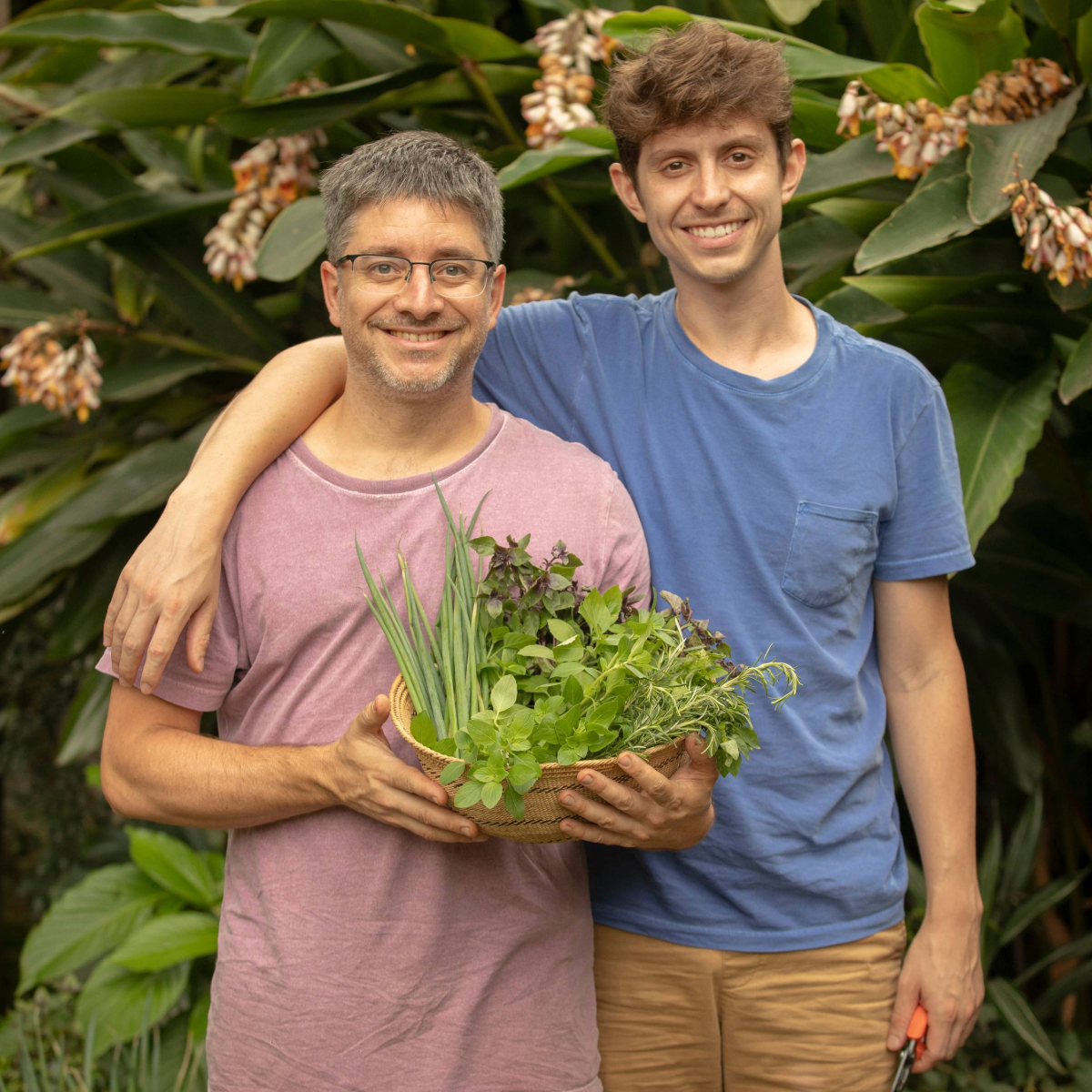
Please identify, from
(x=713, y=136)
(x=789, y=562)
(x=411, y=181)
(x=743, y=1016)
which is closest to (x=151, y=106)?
(x=411, y=181)

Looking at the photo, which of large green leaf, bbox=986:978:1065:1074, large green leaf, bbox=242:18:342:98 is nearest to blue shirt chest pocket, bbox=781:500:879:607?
large green leaf, bbox=986:978:1065:1074

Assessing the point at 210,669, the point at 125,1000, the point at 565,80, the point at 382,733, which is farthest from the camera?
the point at 125,1000

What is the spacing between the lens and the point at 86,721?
2.42 m

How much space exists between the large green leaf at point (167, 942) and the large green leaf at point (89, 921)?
0.12 m

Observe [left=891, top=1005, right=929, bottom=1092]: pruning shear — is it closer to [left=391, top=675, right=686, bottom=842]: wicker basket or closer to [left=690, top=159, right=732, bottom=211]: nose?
[left=391, top=675, right=686, bottom=842]: wicker basket

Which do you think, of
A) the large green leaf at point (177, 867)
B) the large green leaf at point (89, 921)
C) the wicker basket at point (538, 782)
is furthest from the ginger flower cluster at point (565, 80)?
the large green leaf at point (89, 921)

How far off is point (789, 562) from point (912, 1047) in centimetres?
62

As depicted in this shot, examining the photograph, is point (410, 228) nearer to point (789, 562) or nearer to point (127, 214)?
point (789, 562)

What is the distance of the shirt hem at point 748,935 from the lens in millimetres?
1332

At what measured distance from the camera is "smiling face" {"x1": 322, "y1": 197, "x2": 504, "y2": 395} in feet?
3.95

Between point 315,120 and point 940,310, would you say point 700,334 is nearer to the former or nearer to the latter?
point 940,310

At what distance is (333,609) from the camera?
121cm

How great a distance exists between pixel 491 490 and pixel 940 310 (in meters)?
0.95

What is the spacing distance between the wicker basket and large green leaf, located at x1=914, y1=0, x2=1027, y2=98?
126 centimetres
